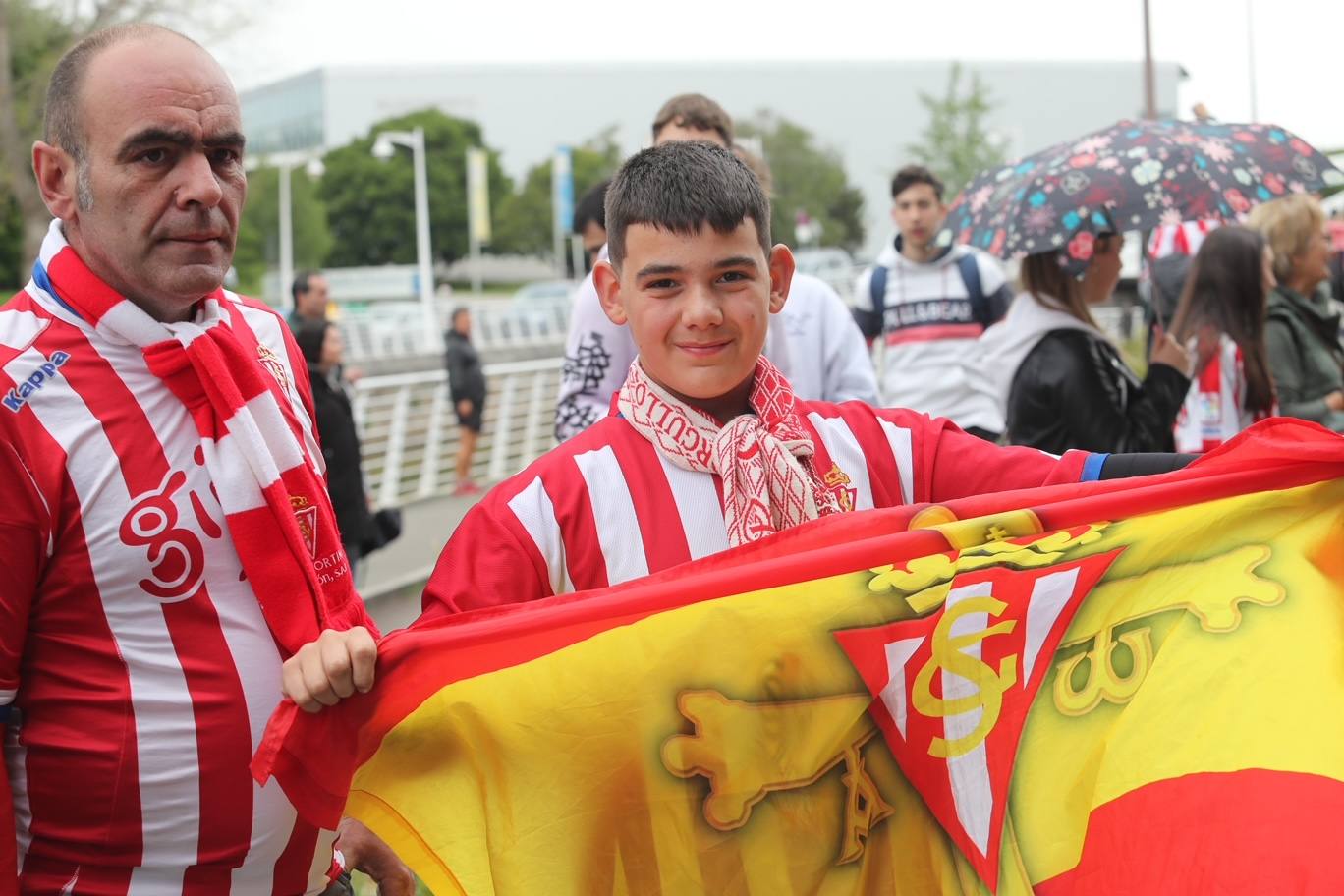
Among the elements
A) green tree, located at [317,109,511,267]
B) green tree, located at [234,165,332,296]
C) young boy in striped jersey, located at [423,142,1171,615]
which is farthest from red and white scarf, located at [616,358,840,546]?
green tree, located at [317,109,511,267]

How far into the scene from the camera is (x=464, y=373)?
16000 mm

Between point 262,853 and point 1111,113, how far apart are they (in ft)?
363

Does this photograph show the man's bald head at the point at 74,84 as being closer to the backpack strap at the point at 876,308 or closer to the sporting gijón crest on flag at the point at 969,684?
the sporting gijón crest on flag at the point at 969,684

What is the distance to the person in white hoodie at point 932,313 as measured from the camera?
271 inches

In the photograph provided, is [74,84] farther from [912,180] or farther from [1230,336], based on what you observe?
[912,180]

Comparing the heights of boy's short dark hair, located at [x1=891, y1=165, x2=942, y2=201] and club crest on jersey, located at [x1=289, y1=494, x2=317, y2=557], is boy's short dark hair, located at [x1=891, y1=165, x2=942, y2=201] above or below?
above

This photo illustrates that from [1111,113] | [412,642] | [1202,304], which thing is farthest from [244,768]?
[1111,113]

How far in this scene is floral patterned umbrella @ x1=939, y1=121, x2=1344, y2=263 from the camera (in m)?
5.29

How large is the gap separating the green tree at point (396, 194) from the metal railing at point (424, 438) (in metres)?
83.6

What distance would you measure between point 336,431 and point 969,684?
5.65 meters

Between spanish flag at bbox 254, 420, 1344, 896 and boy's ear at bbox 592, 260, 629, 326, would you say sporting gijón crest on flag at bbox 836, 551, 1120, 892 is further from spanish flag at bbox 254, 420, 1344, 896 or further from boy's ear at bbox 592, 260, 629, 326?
boy's ear at bbox 592, 260, 629, 326

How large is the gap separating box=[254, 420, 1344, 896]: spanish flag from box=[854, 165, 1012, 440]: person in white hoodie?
4.44 m

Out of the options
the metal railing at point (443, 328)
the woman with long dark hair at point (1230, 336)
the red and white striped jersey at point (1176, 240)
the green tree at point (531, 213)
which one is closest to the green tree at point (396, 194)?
the green tree at point (531, 213)

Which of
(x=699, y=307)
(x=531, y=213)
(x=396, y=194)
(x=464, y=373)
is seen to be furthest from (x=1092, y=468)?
(x=396, y=194)
